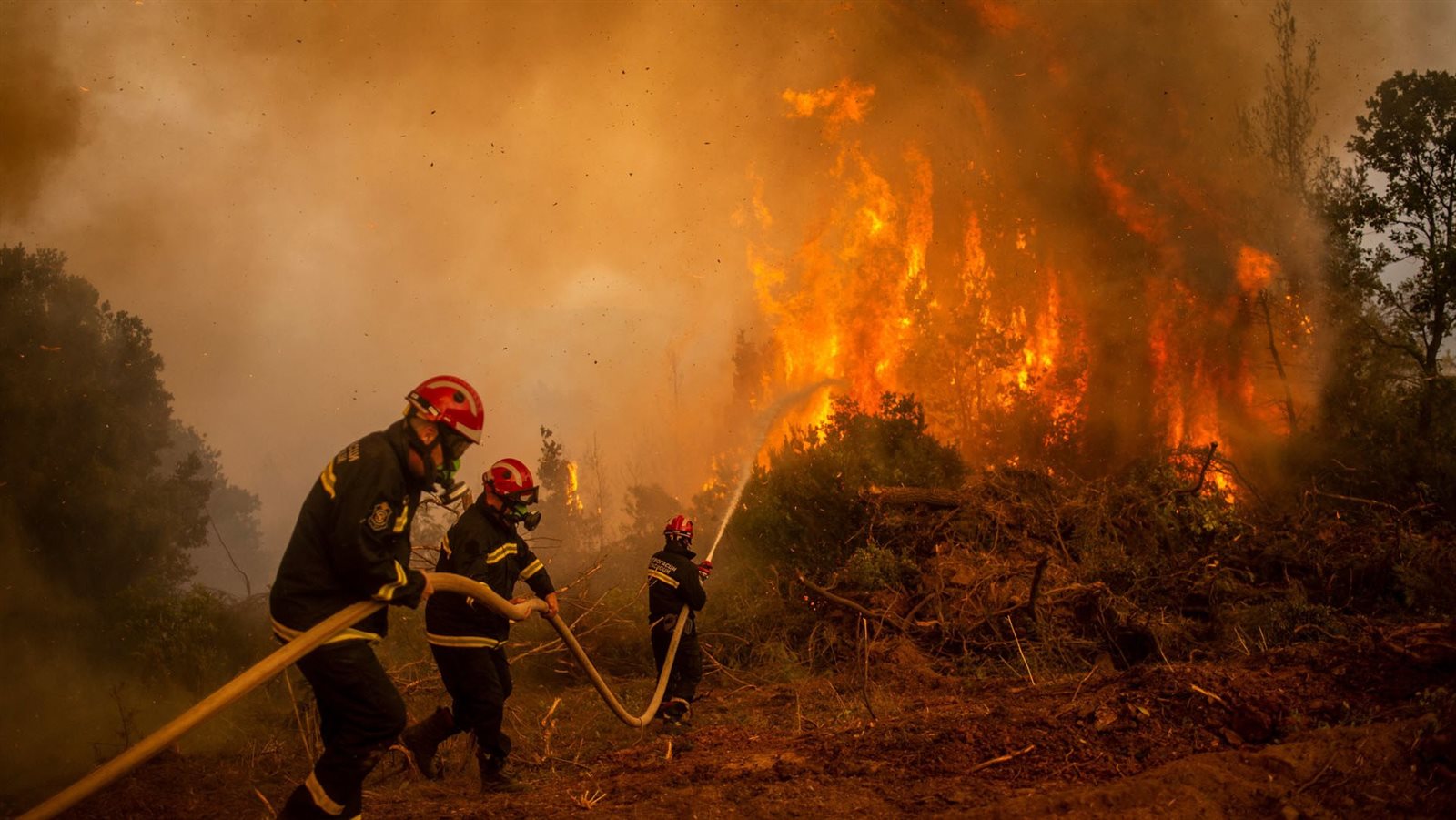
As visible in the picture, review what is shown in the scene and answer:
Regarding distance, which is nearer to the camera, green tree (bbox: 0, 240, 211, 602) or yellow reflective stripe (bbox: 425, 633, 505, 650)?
yellow reflective stripe (bbox: 425, 633, 505, 650)

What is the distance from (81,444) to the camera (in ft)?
60.2

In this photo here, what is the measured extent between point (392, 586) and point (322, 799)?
106 cm

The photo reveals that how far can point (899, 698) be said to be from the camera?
8.59m

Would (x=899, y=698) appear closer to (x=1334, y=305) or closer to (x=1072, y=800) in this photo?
(x=1072, y=800)

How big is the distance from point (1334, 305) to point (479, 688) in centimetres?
1926

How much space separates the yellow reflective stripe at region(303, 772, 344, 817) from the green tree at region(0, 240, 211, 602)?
13454 millimetres

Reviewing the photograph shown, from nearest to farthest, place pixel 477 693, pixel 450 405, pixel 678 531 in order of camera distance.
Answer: pixel 450 405 < pixel 477 693 < pixel 678 531

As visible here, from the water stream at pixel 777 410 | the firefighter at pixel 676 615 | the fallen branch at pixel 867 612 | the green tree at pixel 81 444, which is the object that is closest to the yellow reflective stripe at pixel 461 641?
the firefighter at pixel 676 615

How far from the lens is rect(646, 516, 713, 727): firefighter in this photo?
8648 millimetres

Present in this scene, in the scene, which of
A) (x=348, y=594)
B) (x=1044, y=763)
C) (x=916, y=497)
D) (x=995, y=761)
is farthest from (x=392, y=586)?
(x=916, y=497)

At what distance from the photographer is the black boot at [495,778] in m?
6.50

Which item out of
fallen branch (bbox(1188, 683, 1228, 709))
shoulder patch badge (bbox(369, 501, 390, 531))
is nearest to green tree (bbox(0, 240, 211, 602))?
shoulder patch badge (bbox(369, 501, 390, 531))

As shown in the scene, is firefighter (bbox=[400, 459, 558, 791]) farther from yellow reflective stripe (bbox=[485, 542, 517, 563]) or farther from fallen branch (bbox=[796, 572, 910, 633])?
fallen branch (bbox=[796, 572, 910, 633])

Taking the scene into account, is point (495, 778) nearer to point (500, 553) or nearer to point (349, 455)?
point (500, 553)
